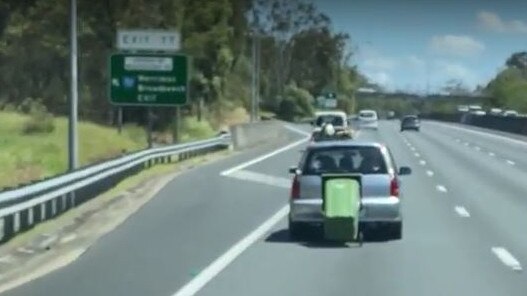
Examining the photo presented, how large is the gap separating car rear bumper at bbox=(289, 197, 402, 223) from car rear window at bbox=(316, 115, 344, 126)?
38293mm

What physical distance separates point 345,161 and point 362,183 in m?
0.97

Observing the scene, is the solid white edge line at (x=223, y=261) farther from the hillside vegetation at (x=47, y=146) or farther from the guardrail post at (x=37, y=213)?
the hillside vegetation at (x=47, y=146)

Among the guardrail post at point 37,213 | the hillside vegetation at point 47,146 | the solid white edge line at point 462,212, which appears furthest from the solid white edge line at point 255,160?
the guardrail post at point 37,213

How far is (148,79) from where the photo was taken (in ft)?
134

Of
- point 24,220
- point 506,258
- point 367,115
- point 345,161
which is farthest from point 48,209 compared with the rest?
point 367,115

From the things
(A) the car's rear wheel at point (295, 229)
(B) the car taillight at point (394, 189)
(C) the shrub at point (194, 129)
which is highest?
(B) the car taillight at point (394, 189)

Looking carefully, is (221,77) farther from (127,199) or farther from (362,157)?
(362,157)

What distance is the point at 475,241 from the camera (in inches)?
747

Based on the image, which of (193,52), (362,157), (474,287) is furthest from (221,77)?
(474,287)

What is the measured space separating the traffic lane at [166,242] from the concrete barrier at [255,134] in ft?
94.3

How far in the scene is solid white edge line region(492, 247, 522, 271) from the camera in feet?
51.3

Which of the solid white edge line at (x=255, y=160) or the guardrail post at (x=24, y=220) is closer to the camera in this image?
the guardrail post at (x=24, y=220)

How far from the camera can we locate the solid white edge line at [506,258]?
15.6 meters

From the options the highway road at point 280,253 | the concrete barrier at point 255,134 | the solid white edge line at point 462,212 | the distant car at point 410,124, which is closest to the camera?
the highway road at point 280,253
